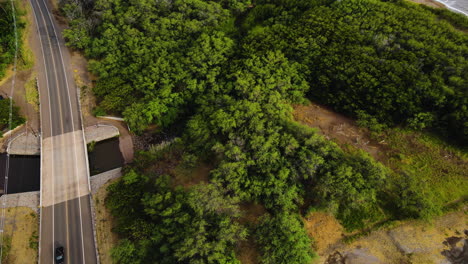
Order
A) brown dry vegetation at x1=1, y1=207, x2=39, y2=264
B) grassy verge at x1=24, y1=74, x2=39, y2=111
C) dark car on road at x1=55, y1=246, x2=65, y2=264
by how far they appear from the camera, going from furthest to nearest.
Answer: grassy verge at x1=24, y1=74, x2=39, y2=111, brown dry vegetation at x1=1, y1=207, x2=39, y2=264, dark car on road at x1=55, y1=246, x2=65, y2=264

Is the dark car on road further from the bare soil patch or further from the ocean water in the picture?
the ocean water

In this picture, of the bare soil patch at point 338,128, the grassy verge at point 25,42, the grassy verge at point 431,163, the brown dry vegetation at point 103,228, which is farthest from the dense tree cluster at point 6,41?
the grassy verge at point 431,163

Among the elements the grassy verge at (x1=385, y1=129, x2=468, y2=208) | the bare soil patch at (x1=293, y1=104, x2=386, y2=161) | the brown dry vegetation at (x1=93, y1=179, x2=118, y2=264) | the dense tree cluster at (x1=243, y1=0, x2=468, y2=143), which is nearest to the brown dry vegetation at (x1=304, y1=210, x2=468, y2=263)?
the grassy verge at (x1=385, y1=129, x2=468, y2=208)

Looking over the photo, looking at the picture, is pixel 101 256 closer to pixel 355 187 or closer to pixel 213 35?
pixel 355 187

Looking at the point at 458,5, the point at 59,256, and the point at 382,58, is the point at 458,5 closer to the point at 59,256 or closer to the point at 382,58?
the point at 382,58

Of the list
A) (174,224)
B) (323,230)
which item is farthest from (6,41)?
(323,230)

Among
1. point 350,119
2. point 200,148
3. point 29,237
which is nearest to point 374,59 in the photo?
point 350,119
